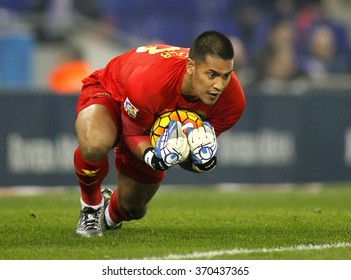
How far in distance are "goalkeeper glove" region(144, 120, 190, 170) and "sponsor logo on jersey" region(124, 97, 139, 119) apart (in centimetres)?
31

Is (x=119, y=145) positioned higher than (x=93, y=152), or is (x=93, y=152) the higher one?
(x=93, y=152)

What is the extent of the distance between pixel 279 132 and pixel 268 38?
369cm

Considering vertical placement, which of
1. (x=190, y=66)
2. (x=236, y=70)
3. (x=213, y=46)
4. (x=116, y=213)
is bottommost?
(x=236, y=70)

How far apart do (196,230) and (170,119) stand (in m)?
1.36

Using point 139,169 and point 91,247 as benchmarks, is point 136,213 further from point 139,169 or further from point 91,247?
point 91,247

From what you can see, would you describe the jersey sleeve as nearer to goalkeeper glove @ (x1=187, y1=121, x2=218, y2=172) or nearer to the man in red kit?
the man in red kit

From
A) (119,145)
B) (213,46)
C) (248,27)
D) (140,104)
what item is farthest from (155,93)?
(248,27)

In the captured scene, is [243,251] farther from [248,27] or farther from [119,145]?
[248,27]

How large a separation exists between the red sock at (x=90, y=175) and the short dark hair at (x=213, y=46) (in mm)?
1196

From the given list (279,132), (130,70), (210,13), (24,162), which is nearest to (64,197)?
(24,162)

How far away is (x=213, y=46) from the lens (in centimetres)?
754

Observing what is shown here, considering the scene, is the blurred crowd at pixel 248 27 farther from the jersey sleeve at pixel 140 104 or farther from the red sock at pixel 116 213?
the jersey sleeve at pixel 140 104

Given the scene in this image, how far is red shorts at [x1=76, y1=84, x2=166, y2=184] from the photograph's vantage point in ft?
27.3

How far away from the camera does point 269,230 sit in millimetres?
8805
